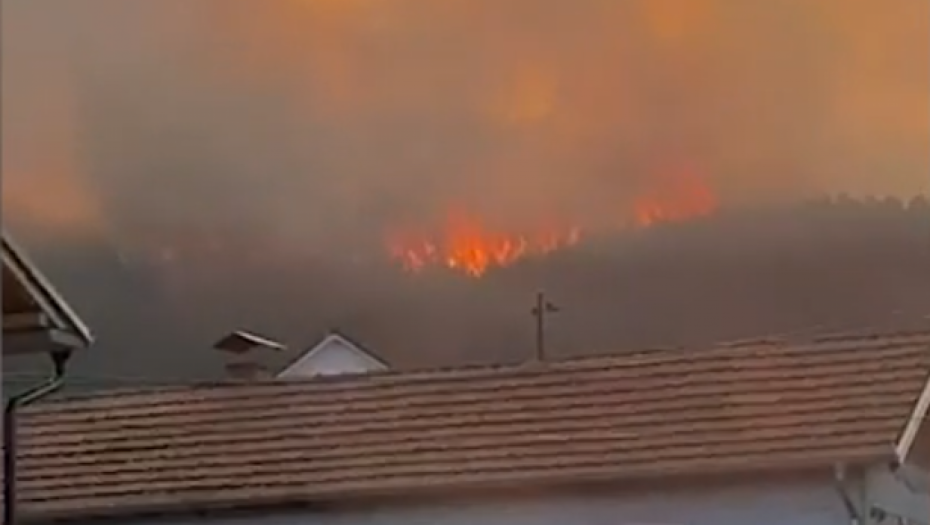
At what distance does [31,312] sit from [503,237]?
49 cm

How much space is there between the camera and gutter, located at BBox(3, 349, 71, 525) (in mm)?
1481

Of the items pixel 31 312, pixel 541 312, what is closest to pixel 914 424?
pixel 541 312

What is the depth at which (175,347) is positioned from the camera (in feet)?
4.97

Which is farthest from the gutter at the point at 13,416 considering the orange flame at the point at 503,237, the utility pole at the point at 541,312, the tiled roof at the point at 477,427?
the utility pole at the point at 541,312

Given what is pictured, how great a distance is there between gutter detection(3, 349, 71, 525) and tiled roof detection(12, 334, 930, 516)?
0.02 m

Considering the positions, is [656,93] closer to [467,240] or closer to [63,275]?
[467,240]

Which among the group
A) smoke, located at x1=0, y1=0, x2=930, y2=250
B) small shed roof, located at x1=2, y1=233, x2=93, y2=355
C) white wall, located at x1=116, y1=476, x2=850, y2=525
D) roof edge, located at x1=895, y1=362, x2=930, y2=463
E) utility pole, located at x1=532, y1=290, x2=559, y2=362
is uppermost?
smoke, located at x1=0, y1=0, x2=930, y2=250

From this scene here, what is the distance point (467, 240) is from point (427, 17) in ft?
0.78

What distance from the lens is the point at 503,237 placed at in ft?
4.97

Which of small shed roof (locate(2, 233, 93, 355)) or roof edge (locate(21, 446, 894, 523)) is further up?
small shed roof (locate(2, 233, 93, 355))

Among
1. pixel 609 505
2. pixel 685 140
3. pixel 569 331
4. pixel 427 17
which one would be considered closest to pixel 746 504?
pixel 609 505

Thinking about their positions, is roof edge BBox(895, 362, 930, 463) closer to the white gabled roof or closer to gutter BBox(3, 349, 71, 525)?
the white gabled roof

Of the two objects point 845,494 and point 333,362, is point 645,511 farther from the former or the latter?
point 333,362

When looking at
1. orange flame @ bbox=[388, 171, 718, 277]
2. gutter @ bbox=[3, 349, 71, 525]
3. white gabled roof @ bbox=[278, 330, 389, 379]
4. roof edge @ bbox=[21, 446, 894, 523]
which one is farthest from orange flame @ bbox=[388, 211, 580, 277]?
gutter @ bbox=[3, 349, 71, 525]
